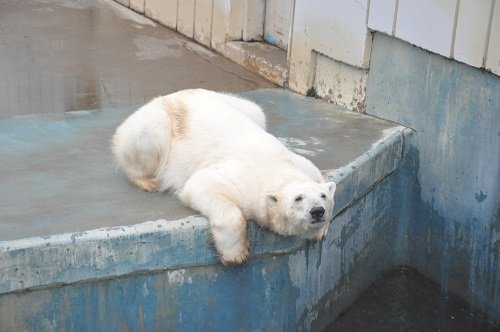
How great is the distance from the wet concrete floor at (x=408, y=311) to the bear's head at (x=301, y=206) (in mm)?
1259

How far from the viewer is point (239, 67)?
7.45 metres

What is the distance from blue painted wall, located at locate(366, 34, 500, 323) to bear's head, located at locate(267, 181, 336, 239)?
145cm

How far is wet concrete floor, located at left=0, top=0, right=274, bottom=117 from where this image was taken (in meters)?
6.54

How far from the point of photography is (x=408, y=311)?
5.52m

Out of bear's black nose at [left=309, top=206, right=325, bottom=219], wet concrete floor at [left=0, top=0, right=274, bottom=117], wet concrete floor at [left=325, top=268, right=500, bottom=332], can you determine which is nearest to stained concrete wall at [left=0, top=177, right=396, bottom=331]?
wet concrete floor at [left=325, top=268, right=500, bottom=332]

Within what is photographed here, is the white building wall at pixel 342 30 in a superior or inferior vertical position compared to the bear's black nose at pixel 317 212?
superior

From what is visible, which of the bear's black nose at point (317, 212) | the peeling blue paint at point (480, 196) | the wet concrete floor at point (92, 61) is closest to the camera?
the bear's black nose at point (317, 212)

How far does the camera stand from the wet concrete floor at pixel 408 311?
17.6 feet

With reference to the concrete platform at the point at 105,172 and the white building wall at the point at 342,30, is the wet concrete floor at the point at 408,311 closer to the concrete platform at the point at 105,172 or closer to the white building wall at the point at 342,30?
the concrete platform at the point at 105,172

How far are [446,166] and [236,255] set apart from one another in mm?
1835

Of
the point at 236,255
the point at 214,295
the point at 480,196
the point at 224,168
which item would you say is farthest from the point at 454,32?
the point at 214,295

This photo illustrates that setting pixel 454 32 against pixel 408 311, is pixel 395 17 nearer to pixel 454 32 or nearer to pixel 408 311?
pixel 454 32

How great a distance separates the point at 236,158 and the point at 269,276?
2.09ft

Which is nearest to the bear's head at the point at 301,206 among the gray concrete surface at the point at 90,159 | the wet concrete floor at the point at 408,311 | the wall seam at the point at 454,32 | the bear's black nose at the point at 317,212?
→ the bear's black nose at the point at 317,212
